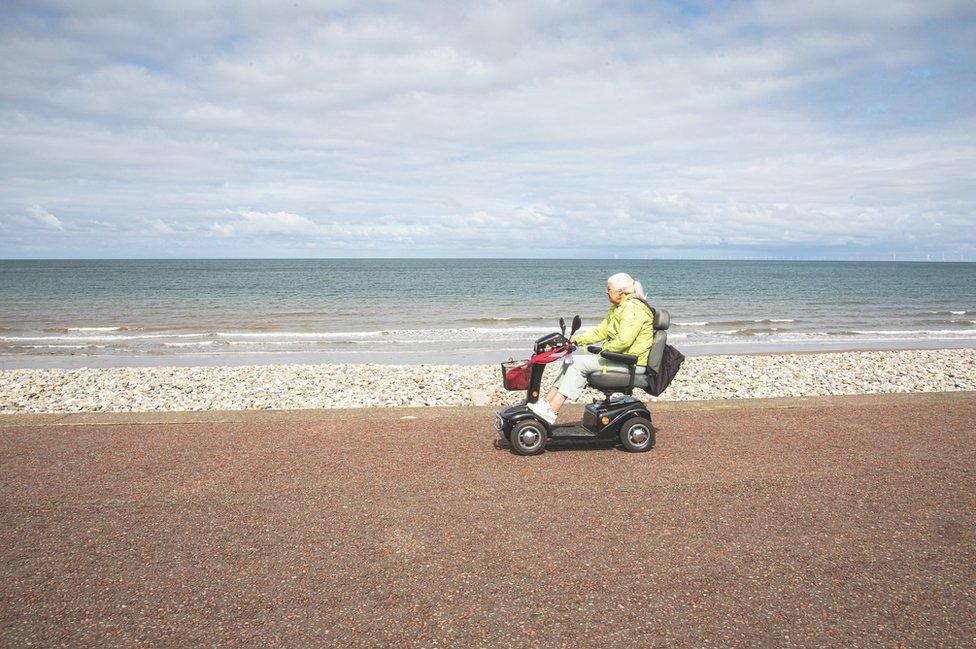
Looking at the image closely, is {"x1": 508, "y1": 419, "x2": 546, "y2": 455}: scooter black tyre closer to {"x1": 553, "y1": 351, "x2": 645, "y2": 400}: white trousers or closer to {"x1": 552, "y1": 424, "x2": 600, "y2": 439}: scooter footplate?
{"x1": 552, "y1": 424, "x2": 600, "y2": 439}: scooter footplate

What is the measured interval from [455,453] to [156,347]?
17.2 meters

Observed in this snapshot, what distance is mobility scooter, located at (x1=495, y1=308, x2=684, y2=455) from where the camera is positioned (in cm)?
591

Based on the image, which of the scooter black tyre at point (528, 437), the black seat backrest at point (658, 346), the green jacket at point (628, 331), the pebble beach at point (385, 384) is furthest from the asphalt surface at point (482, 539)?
the pebble beach at point (385, 384)

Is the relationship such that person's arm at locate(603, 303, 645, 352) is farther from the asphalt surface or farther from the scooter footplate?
the asphalt surface

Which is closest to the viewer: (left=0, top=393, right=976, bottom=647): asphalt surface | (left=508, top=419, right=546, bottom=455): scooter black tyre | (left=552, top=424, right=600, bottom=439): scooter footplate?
(left=0, top=393, right=976, bottom=647): asphalt surface

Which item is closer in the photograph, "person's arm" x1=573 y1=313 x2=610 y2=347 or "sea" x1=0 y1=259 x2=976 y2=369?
"person's arm" x1=573 y1=313 x2=610 y2=347

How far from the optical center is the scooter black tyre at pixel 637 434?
19.6 feet

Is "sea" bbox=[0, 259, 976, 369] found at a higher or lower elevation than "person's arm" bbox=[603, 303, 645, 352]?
lower

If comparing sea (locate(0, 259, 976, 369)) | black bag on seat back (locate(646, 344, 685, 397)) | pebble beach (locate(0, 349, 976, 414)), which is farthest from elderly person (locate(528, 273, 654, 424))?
sea (locate(0, 259, 976, 369))

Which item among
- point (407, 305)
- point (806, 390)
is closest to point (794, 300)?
point (407, 305)

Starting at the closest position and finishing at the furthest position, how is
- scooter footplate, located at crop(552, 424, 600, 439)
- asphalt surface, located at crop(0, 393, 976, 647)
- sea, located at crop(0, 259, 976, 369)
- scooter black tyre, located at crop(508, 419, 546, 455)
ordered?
asphalt surface, located at crop(0, 393, 976, 647) → scooter black tyre, located at crop(508, 419, 546, 455) → scooter footplate, located at crop(552, 424, 600, 439) → sea, located at crop(0, 259, 976, 369)

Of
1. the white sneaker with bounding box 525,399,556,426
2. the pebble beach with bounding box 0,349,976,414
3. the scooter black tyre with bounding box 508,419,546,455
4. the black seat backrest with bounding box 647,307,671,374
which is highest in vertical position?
the black seat backrest with bounding box 647,307,671,374

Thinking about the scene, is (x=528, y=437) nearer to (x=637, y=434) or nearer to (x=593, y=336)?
(x=637, y=434)

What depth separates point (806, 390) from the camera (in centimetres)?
1080
